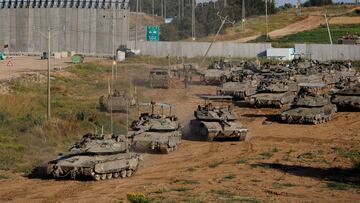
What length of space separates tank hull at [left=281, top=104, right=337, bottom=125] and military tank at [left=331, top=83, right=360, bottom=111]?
16.6 feet

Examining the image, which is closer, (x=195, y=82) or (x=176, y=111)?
(x=176, y=111)

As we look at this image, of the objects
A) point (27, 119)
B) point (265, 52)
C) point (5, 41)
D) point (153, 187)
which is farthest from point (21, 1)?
point (153, 187)

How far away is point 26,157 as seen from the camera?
2941cm

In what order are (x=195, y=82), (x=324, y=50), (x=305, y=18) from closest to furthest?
(x=195, y=82), (x=324, y=50), (x=305, y=18)

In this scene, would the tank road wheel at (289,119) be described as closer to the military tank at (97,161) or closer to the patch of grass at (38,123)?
the patch of grass at (38,123)

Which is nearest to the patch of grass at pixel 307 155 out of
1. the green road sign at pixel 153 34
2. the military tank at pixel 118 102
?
the military tank at pixel 118 102

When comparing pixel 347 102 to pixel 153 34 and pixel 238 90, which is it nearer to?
pixel 238 90

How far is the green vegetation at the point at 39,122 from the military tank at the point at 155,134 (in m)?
3.05

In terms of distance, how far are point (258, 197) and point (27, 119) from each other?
16.5 meters

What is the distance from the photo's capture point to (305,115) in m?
40.8

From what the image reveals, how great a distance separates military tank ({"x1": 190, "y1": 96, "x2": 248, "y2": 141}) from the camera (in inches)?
1357

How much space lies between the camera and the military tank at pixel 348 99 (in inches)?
1836

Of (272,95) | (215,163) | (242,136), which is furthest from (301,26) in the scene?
(215,163)

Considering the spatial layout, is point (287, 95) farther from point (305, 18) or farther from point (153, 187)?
point (305, 18)
